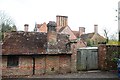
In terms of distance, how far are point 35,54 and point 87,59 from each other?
6.16 m

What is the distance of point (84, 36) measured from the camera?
66.2 meters

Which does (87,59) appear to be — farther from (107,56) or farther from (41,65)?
(41,65)

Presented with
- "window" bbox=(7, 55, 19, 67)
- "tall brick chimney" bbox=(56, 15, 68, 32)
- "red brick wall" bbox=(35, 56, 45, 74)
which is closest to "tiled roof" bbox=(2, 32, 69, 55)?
"window" bbox=(7, 55, 19, 67)

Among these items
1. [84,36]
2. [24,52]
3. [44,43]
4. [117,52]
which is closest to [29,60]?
[24,52]

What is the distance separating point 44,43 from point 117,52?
8.05m

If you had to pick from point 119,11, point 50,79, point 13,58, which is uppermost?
point 119,11

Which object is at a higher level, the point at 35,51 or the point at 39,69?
the point at 35,51

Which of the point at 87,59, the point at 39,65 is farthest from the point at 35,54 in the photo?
the point at 87,59

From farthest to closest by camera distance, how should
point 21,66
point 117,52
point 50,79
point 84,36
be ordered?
point 84,36 < point 117,52 < point 21,66 < point 50,79

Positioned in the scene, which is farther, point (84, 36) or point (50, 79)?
point (84, 36)

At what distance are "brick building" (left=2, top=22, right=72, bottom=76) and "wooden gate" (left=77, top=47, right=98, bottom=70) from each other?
156cm

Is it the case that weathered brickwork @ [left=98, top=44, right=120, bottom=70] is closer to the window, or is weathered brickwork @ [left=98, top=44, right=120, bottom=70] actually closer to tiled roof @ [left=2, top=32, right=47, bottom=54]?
tiled roof @ [left=2, top=32, right=47, bottom=54]

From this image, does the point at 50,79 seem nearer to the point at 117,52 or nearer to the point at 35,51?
the point at 35,51

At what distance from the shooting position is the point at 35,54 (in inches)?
949
